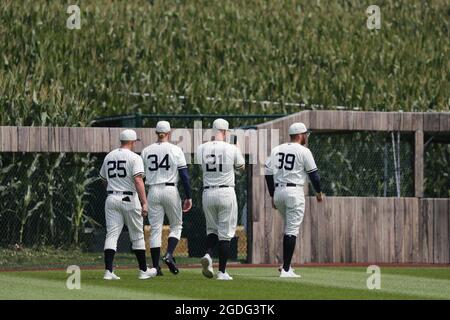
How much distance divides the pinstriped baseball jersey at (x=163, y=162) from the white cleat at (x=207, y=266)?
1321 mm

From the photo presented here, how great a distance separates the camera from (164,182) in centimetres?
1891

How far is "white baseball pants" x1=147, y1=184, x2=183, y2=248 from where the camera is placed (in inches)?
746

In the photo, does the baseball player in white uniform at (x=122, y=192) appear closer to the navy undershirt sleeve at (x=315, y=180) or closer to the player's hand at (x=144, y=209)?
the player's hand at (x=144, y=209)

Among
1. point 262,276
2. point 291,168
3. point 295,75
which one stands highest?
point 295,75

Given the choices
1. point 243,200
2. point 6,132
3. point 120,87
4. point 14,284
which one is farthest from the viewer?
point 120,87

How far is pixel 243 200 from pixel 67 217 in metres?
3.31

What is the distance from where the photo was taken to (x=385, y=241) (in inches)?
974

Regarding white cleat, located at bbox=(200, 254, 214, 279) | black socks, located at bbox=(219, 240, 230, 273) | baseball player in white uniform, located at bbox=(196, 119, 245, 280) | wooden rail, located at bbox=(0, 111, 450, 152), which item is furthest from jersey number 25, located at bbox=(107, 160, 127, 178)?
wooden rail, located at bbox=(0, 111, 450, 152)

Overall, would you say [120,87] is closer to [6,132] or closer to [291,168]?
[6,132]

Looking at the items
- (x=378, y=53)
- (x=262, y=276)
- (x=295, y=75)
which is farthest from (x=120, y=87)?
(x=262, y=276)

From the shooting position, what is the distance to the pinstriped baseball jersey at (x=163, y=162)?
61.8 feet

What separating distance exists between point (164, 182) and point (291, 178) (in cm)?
188

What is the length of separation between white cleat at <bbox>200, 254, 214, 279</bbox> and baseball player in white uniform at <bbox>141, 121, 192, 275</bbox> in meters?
0.72

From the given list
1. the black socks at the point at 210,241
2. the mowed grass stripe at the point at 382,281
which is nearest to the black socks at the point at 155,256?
the black socks at the point at 210,241
